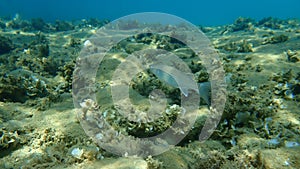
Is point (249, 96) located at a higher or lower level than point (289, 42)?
lower

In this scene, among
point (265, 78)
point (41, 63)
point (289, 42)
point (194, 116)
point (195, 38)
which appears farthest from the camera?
point (195, 38)

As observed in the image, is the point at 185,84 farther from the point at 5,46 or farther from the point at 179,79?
the point at 5,46

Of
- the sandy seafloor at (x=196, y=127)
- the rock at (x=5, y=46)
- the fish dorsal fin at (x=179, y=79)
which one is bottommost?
the sandy seafloor at (x=196, y=127)

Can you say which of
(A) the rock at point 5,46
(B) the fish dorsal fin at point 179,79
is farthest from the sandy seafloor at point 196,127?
(A) the rock at point 5,46

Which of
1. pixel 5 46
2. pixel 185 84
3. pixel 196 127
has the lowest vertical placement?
pixel 196 127

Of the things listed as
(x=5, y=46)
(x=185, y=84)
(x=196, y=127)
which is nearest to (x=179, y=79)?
(x=185, y=84)

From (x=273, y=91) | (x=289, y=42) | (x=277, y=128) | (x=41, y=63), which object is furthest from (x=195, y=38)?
(x=277, y=128)

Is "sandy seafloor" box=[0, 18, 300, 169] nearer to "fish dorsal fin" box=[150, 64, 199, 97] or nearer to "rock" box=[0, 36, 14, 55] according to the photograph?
"fish dorsal fin" box=[150, 64, 199, 97]

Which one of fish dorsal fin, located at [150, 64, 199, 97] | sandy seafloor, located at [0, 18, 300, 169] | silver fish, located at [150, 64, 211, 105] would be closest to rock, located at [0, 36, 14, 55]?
sandy seafloor, located at [0, 18, 300, 169]

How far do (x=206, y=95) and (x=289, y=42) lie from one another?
5.73 meters

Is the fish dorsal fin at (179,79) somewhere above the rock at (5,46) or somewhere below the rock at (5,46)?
below

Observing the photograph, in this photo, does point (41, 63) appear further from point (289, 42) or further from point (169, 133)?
point (289, 42)

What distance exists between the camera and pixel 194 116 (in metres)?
4.03

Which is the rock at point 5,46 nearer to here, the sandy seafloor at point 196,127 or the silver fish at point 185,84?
the sandy seafloor at point 196,127
